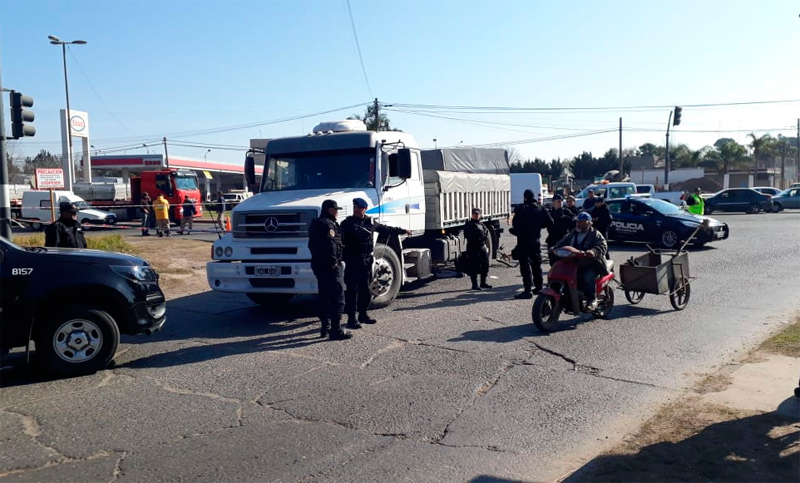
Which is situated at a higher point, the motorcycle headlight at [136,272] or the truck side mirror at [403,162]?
the truck side mirror at [403,162]

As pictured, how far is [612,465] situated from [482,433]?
1.15 m

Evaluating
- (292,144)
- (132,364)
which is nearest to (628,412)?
(132,364)

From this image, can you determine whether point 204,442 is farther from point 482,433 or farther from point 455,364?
point 455,364

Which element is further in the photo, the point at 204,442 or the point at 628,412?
the point at 628,412

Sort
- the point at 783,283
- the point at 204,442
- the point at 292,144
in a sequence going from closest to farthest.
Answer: the point at 204,442 → the point at 292,144 → the point at 783,283

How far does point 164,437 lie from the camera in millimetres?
5555

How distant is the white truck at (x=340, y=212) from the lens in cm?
1016

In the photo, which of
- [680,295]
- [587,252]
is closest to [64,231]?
[587,252]

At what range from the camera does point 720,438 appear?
17.1 ft

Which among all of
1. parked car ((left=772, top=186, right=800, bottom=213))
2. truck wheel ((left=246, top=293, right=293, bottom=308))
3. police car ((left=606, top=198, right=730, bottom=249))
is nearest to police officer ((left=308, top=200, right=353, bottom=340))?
truck wheel ((left=246, top=293, right=293, bottom=308))

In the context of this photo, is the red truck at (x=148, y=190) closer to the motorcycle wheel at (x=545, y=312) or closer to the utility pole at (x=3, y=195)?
the utility pole at (x=3, y=195)

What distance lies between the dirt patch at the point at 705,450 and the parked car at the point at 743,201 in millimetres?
36003

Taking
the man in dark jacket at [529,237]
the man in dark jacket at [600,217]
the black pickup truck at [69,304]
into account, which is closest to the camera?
the black pickup truck at [69,304]

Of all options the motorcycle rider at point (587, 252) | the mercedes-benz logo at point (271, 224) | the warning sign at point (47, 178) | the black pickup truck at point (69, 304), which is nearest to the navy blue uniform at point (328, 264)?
the mercedes-benz logo at point (271, 224)
